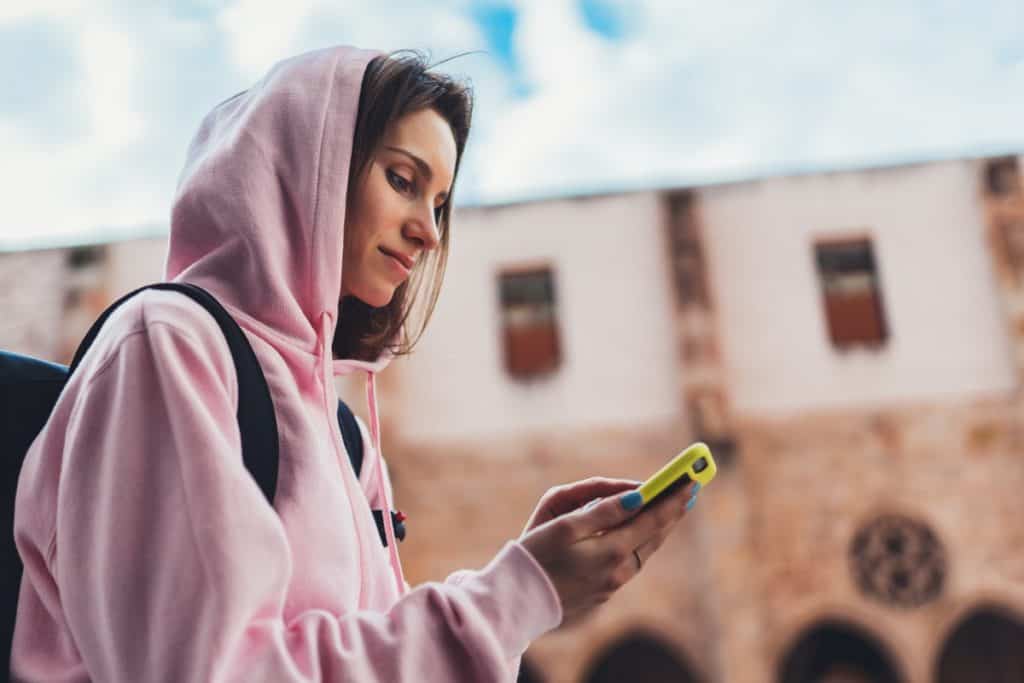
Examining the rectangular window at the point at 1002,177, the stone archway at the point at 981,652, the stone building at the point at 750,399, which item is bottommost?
the stone archway at the point at 981,652

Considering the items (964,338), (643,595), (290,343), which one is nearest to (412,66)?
(290,343)

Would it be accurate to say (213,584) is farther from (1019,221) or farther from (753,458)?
(1019,221)

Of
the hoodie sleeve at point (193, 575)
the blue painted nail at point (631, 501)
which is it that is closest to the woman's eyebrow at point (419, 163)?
the hoodie sleeve at point (193, 575)

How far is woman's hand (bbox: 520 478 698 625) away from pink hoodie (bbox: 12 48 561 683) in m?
0.03

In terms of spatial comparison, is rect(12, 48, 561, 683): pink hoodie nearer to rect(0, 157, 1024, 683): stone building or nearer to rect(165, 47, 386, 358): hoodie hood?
rect(165, 47, 386, 358): hoodie hood

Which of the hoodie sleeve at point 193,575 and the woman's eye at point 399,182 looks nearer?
the hoodie sleeve at point 193,575

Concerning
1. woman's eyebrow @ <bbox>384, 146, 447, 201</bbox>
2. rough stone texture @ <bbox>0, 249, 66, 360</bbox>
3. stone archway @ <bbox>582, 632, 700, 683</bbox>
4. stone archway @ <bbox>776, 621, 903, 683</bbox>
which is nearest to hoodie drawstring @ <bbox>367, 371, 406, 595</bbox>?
woman's eyebrow @ <bbox>384, 146, 447, 201</bbox>

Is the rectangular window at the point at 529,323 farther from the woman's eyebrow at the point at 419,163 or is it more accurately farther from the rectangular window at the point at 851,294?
the woman's eyebrow at the point at 419,163

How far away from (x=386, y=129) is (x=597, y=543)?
79cm

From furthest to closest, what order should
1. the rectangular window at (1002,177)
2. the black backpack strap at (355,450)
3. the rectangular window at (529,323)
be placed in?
the rectangular window at (529,323) < the rectangular window at (1002,177) < the black backpack strap at (355,450)

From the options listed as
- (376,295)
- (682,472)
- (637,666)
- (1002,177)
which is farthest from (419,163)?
(1002,177)

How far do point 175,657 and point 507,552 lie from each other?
1.38ft

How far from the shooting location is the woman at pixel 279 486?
1124mm

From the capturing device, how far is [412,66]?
69.5 inches
